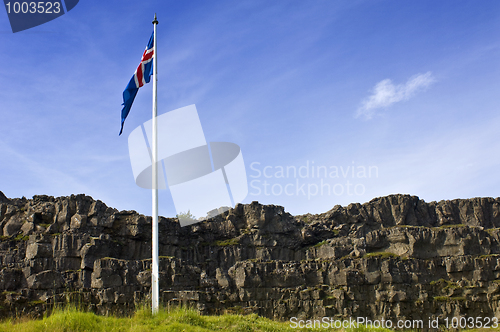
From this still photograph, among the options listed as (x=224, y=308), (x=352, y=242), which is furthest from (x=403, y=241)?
(x=224, y=308)

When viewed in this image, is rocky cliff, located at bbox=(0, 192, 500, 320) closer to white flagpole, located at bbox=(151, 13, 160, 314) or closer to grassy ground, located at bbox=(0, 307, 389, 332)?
grassy ground, located at bbox=(0, 307, 389, 332)

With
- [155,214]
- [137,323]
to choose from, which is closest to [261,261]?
[155,214]

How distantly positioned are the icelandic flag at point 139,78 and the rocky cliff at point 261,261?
29.3 m

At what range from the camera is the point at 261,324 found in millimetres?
25188

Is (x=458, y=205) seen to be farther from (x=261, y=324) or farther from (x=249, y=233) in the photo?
(x=261, y=324)

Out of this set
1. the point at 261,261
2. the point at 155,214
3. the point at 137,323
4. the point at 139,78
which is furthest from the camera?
the point at 261,261

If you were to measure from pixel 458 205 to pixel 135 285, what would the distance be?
70345mm

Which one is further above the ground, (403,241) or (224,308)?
(403,241)

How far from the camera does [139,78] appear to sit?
2731cm

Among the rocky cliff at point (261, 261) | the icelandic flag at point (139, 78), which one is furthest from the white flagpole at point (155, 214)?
the rocky cliff at point (261, 261)

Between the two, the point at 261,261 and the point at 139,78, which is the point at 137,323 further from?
the point at 261,261

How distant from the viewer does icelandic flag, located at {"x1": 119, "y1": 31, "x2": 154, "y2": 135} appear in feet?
88.4

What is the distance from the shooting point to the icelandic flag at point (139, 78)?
88.4 feet

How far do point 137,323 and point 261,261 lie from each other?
51496 mm
